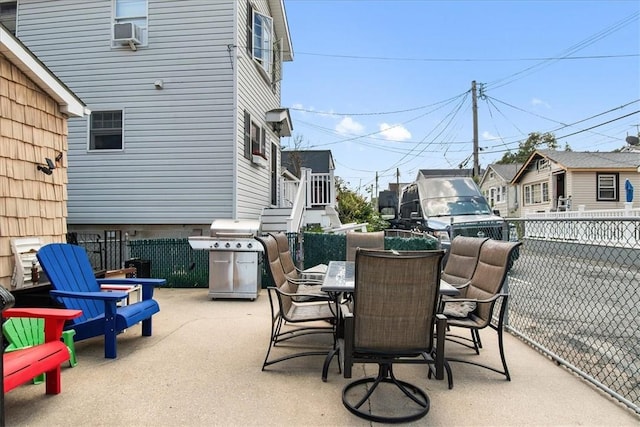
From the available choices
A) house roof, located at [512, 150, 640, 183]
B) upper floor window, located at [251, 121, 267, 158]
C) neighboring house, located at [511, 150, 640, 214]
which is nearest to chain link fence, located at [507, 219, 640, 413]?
upper floor window, located at [251, 121, 267, 158]

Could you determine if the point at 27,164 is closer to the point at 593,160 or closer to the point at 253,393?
the point at 253,393

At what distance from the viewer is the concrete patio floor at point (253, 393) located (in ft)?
8.44

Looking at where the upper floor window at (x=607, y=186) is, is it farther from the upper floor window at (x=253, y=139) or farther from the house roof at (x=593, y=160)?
the upper floor window at (x=253, y=139)

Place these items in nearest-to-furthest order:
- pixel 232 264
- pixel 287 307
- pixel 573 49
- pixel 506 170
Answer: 1. pixel 287 307
2. pixel 232 264
3. pixel 573 49
4. pixel 506 170

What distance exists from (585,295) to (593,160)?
21.8 metres

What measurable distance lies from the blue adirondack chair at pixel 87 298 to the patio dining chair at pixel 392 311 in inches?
89.2

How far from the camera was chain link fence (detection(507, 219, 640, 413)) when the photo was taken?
328 centimetres

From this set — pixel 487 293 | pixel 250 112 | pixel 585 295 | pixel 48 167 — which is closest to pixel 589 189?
pixel 250 112

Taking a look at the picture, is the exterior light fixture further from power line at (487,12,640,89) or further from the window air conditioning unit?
power line at (487,12,640,89)

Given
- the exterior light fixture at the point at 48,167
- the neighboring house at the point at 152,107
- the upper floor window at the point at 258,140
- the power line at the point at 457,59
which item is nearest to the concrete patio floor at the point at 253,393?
the exterior light fixture at the point at 48,167

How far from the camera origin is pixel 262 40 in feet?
32.5

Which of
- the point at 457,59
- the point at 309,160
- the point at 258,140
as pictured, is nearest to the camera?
the point at 258,140

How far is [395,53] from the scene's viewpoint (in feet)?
65.7

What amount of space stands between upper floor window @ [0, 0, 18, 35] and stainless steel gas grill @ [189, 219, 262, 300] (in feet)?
24.4
